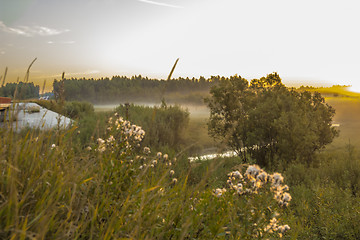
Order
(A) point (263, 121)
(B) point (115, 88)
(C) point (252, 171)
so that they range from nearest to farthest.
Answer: (C) point (252, 171) → (A) point (263, 121) → (B) point (115, 88)

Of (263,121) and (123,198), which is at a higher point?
(263,121)

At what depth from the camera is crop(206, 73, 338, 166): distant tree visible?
1185 centimetres

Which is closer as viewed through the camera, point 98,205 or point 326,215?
point 98,205

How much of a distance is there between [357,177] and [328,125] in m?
7.24

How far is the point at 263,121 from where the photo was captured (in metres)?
12.1

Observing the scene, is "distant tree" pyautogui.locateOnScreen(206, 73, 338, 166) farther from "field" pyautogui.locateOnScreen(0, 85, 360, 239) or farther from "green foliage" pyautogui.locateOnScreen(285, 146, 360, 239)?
"field" pyautogui.locateOnScreen(0, 85, 360, 239)

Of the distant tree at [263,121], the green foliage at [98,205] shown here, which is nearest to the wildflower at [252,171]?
the green foliage at [98,205]

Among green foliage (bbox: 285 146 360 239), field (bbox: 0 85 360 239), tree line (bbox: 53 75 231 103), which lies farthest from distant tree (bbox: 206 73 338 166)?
tree line (bbox: 53 75 231 103)

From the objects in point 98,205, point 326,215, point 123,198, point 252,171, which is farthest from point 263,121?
point 98,205

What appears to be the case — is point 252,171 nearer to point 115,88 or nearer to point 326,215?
point 326,215

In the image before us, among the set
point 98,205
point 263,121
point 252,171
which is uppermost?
point 263,121

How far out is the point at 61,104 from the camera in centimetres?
262

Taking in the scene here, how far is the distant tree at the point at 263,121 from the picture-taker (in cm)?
1185

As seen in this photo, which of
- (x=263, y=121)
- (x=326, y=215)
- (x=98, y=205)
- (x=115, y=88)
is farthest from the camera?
(x=115, y=88)
